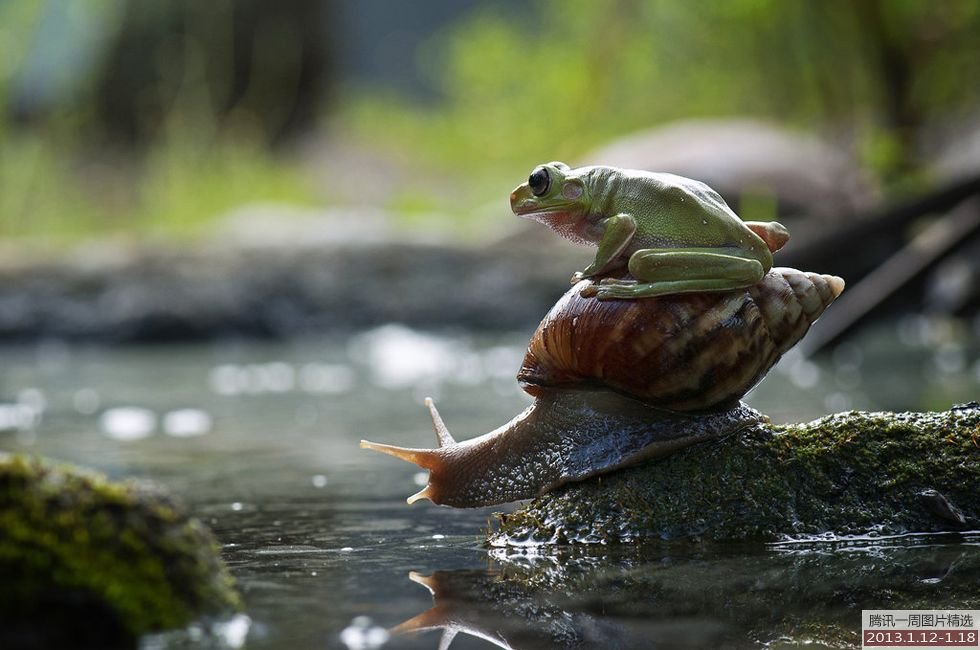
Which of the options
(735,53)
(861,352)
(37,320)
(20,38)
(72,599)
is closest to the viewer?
(72,599)

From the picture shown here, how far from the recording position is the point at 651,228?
3.08m

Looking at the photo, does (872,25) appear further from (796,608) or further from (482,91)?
(796,608)

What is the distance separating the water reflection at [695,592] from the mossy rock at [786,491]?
0.08 metres

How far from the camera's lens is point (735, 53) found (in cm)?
1406

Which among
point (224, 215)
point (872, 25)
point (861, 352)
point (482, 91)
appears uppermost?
point (482, 91)

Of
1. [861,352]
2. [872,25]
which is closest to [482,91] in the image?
[872,25]

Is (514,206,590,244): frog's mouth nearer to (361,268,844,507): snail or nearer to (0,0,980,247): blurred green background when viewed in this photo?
(361,268,844,507): snail

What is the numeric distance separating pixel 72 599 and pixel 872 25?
11545mm

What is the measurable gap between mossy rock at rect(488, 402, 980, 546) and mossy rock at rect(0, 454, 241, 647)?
3.22ft

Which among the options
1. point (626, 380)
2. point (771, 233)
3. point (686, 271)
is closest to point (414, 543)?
point (626, 380)

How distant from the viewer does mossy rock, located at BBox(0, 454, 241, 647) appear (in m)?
2.06

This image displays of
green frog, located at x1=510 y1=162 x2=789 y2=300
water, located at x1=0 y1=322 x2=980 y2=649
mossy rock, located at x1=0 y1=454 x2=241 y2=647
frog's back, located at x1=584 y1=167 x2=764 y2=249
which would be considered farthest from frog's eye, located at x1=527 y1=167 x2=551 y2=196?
mossy rock, located at x1=0 y1=454 x2=241 y2=647

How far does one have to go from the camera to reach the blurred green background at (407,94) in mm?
12398

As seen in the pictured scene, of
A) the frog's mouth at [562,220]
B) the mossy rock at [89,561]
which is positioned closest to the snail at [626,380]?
the frog's mouth at [562,220]
